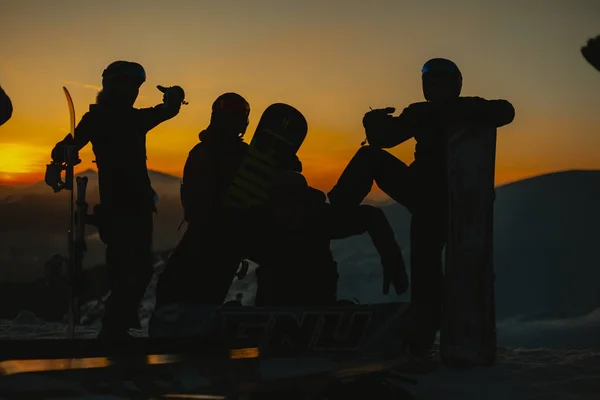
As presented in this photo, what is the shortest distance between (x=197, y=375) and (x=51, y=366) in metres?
0.72

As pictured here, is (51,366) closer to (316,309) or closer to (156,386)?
(156,386)

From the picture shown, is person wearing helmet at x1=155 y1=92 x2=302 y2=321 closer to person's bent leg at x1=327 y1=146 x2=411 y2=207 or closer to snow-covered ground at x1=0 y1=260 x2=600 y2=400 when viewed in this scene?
person's bent leg at x1=327 y1=146 x2=411 y2=207

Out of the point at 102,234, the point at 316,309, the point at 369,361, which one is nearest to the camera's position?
the point at 369,361

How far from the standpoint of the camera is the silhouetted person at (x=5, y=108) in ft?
18.2

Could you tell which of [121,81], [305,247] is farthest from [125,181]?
[305,247]

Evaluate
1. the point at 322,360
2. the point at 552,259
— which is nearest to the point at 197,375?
the point at 322,360

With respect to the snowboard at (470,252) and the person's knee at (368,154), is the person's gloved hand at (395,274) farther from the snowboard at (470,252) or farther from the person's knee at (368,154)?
the person's knee at (368,154)

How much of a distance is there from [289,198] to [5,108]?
6.62ft

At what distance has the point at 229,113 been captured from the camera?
23.8 feet

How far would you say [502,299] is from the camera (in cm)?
1477

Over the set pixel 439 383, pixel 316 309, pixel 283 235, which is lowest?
pixel 439 383

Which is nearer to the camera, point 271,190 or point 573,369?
point 573,369

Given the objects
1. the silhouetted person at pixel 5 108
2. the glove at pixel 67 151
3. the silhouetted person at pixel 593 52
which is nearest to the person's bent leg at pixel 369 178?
the silhouetted person at pixel 593 52

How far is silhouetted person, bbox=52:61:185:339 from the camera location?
7594 millimetres
